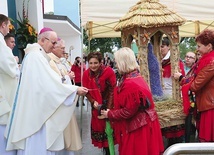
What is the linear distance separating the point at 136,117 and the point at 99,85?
1.24 metres

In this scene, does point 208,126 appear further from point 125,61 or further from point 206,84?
point 125,61

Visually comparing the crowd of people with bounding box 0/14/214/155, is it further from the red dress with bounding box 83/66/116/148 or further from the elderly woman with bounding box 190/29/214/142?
the red dress with bounding box 83/66/116/148

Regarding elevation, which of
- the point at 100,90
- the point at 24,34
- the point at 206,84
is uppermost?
the point at 24,34

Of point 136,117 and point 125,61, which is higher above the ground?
point 125,61

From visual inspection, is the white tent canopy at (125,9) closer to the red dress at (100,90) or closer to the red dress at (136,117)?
the red dress at (100,90)

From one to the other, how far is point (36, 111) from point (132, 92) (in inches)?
38.6

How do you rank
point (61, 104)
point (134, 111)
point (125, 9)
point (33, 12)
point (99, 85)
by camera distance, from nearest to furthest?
point (134, 111), point (61, 104), point (99, 85), point (125, 9), point (33, 12)

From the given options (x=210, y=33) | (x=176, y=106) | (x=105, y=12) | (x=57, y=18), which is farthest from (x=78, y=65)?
(x=210, y=33)

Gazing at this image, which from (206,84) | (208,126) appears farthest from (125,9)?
(208,126)

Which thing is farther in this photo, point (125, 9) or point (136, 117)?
point (125, 9)

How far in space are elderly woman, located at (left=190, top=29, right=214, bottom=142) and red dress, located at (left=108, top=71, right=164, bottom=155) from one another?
2.28ft

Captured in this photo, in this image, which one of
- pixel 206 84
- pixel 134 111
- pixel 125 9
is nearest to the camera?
pixel 134 111

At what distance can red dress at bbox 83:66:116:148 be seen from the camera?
437 centimetres

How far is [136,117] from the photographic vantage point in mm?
3258
